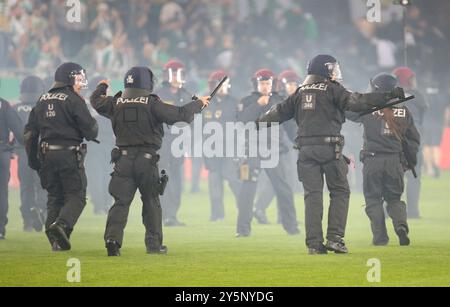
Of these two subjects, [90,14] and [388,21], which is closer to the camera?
[90,14]

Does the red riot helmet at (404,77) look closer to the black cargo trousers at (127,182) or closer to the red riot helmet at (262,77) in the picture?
the red riot helmet at (262,77)

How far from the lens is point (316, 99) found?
691 inches

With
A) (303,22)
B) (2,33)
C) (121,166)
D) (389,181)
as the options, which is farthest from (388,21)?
(121,166)

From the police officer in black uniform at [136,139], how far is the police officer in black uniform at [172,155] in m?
6.21

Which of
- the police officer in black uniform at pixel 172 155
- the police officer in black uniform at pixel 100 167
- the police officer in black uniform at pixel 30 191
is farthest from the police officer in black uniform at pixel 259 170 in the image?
the police officer in black uniform at pixel 100 167

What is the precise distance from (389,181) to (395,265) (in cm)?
303

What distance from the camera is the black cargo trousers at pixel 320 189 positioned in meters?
17.6

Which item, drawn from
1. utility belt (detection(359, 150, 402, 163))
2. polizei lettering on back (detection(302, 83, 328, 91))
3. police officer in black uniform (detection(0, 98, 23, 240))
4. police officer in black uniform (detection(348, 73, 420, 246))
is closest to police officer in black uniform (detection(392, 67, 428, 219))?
police officer in black uniform (detection(348, 73, 420, 246))

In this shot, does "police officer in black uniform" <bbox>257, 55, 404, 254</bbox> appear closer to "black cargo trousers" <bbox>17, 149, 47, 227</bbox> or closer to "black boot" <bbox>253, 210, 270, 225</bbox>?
"black cargo trousers" <bbox>17, 149, 47, 227</bbox>

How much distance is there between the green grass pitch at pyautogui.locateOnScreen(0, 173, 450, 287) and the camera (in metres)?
15.2

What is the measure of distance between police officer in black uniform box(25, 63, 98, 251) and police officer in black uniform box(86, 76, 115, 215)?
8.00 meters

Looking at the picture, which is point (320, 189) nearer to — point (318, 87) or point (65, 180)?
point (318, 87)

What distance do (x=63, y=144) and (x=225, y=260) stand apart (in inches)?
103
